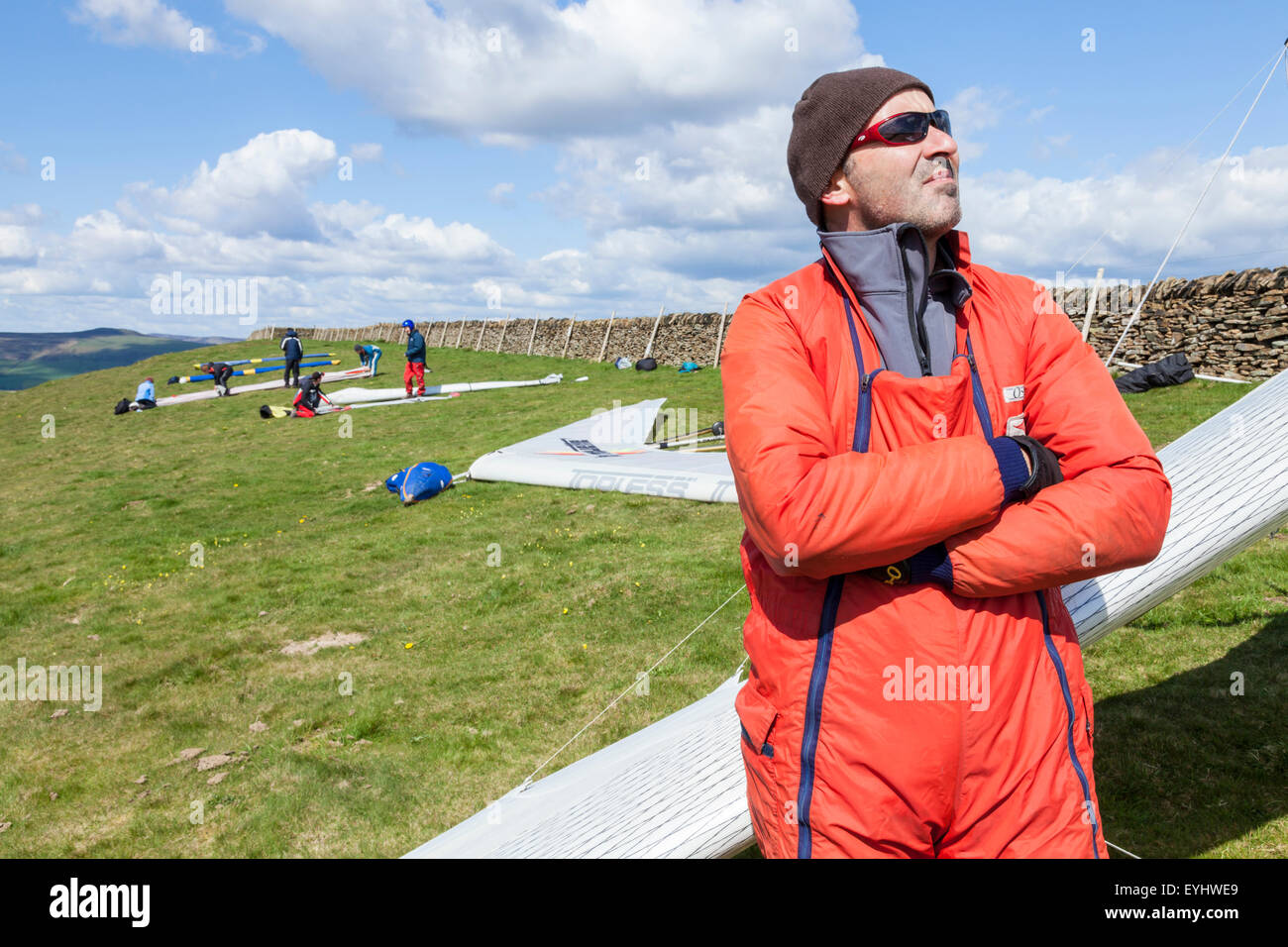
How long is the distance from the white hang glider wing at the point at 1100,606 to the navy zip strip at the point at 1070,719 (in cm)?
101

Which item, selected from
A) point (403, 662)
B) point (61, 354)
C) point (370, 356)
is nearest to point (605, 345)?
point (370, 356)

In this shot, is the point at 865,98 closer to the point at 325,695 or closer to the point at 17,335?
the point at 325,695

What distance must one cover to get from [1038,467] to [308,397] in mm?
22926

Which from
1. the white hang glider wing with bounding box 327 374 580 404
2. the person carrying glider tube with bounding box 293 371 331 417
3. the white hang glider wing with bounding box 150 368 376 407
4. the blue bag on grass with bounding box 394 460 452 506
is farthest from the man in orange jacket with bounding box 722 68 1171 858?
the white hang glider wing with bounding box 150 368 376 407

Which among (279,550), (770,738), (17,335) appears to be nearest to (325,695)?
(279,550)

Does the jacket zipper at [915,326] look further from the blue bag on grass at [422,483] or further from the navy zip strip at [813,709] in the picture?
the blue bag on grass at [422,483]

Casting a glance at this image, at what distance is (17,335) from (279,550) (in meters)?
189

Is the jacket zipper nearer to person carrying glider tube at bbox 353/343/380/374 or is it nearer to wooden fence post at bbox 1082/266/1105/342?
wooden fence post at bbox 1082/266/1105/342

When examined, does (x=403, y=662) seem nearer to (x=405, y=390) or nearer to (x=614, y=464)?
(x=614, y=464)

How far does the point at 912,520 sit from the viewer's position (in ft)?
5.01

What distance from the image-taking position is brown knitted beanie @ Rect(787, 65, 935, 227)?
1820 mm

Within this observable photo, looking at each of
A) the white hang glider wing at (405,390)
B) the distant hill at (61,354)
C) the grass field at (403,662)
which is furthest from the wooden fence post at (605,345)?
the distant hill at (61,354)

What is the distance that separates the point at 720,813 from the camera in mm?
2461

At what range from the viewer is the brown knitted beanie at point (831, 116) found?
182 centimetres
